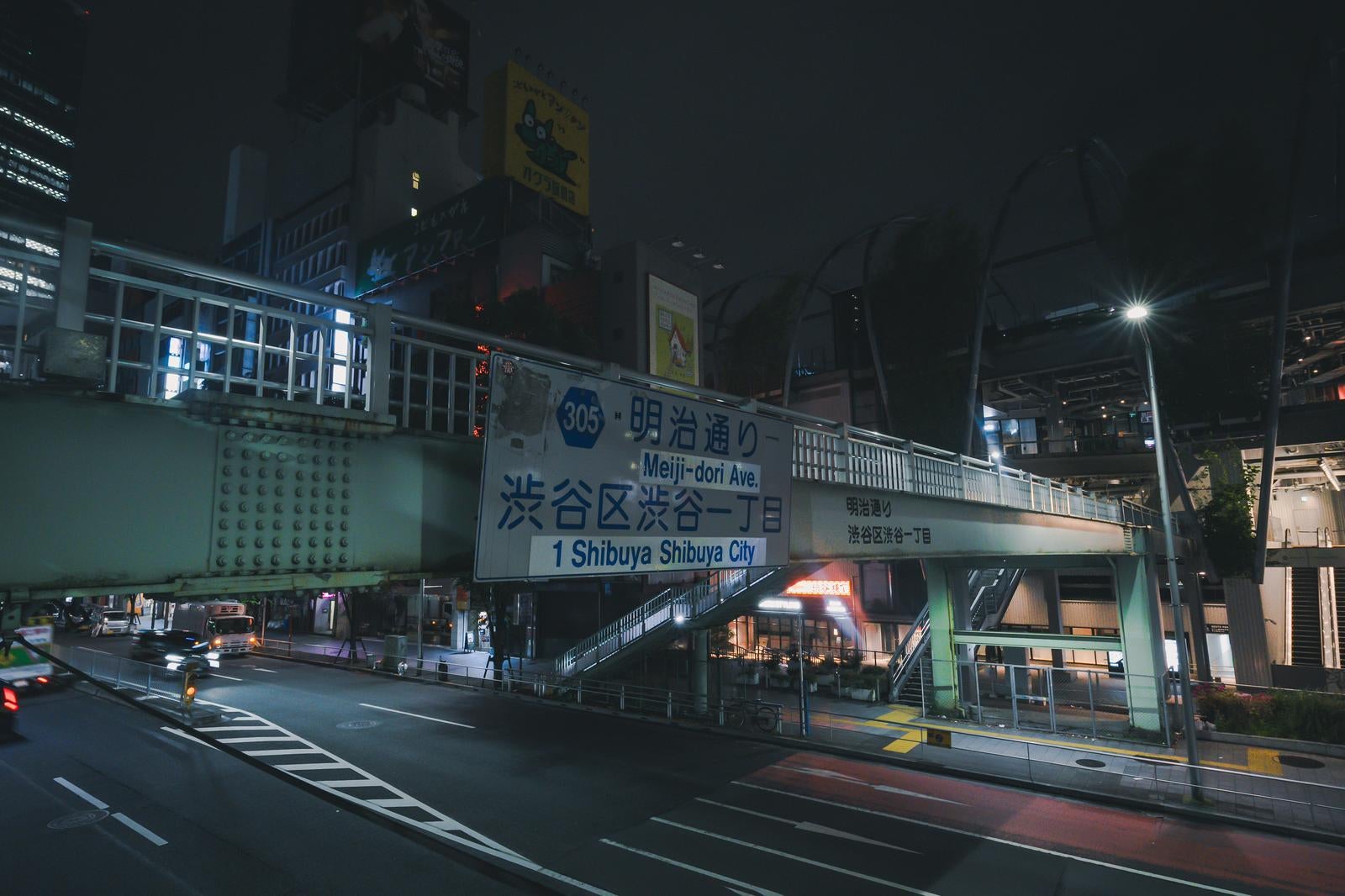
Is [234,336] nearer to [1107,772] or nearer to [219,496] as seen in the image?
[219,496]

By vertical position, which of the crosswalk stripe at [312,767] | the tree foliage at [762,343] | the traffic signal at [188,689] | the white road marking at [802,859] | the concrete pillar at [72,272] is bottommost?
the crosswalk stripe at [312,767]

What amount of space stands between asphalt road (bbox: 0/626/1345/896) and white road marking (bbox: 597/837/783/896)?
0.12 feet

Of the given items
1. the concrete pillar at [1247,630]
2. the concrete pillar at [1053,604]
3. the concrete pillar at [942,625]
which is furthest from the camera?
the concrete pillar at [1053,604]

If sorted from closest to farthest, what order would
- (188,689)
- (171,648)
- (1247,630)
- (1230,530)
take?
(188,689), (1247,630), (1230,530), (171,648)

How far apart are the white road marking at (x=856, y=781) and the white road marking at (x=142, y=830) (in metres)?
12.5

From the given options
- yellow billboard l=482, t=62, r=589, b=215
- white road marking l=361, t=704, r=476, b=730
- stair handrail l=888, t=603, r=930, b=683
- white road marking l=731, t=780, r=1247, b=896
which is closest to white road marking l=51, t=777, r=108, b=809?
white road marking l=361, t=704, r=476, b=730

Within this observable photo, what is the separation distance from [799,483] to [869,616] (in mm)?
29920

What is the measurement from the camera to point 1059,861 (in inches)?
452

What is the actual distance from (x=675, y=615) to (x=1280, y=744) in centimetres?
1814

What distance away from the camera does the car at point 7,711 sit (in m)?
17.3

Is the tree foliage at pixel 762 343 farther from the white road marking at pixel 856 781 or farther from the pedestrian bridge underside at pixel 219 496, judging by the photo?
the pedestrian bridge underside at pixel 219 496

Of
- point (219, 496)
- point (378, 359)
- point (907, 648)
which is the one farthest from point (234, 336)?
point (907, 648)

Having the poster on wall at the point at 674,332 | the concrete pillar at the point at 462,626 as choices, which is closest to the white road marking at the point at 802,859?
the poster on wall at the point at 674,332

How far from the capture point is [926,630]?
28609 millimetres
